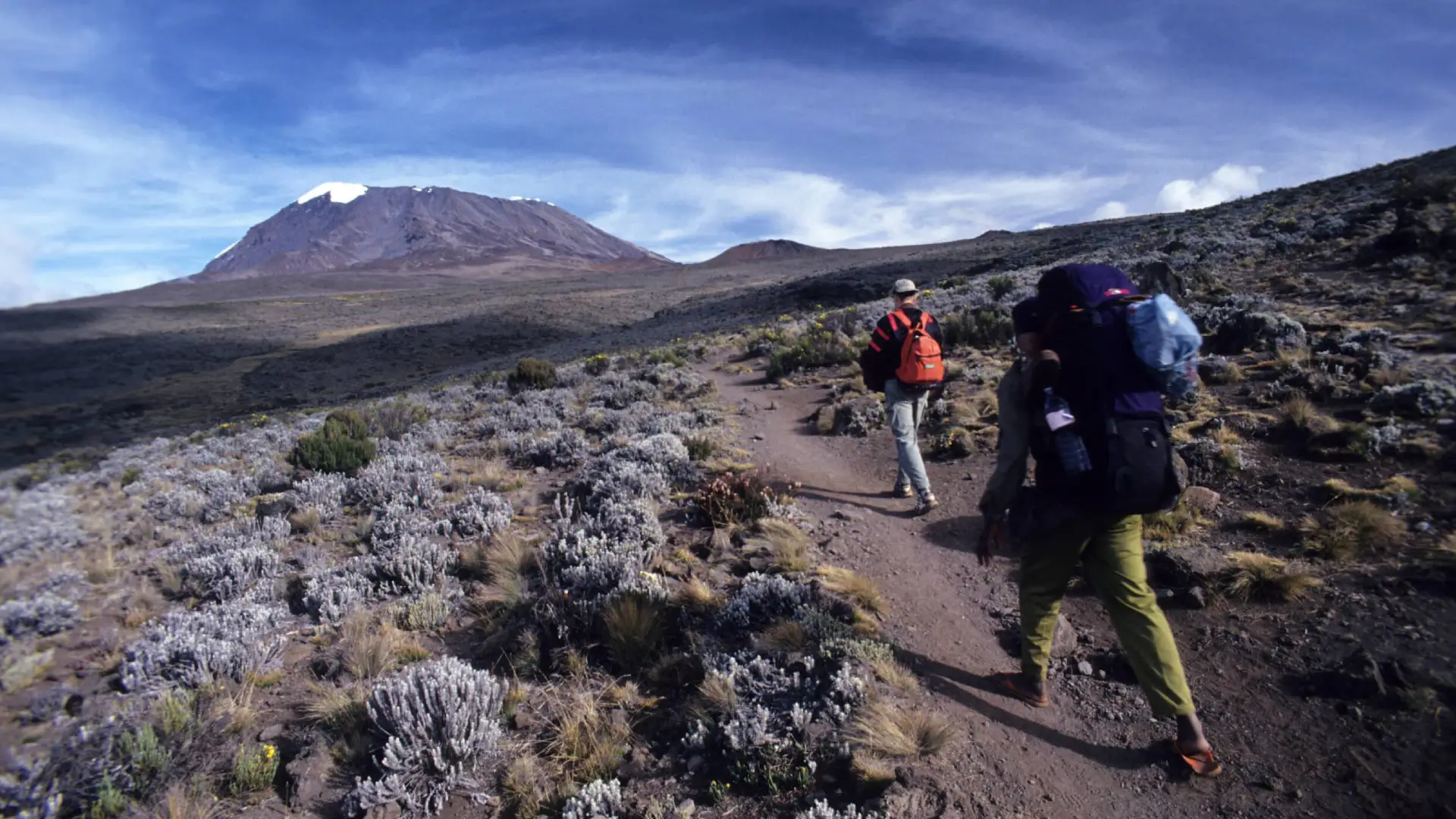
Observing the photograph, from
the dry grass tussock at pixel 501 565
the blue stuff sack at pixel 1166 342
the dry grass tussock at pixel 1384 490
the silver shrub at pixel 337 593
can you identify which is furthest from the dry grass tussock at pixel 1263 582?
the silver shrub at pixel 337 593

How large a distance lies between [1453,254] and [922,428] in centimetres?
1073

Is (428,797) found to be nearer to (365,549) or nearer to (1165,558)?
(365,549)

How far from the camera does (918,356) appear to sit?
5.92 meters

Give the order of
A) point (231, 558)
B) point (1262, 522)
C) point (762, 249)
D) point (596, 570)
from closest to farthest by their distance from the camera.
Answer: point (596, 570)
point (1262, 522)
point (231, 558)
point (762, 249)

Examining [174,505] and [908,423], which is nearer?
[908,423]

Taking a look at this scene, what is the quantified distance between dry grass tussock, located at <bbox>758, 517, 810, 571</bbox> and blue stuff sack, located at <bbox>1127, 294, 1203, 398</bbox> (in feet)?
10.0

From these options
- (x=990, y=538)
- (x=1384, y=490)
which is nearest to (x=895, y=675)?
(x=990, y=538)

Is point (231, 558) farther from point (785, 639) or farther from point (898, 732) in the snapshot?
point (898, 732)

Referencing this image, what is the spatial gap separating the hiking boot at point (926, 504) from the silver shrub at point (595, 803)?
13.5ft

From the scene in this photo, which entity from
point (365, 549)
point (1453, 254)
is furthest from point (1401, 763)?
point (1453, 254)

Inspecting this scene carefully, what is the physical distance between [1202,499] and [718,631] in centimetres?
429

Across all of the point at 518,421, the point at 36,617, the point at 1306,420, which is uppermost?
the point at 36,617

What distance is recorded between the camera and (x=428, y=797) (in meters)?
3.15

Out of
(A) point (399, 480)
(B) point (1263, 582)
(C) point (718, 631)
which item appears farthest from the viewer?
(A) point (399, 480)
